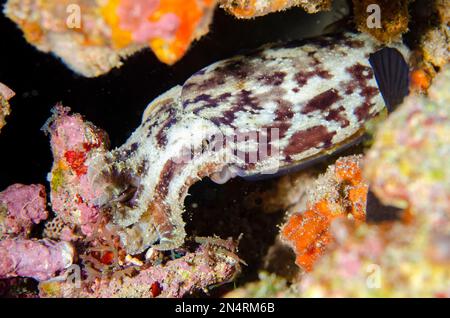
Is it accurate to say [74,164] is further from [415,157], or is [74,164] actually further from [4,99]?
[415,157]

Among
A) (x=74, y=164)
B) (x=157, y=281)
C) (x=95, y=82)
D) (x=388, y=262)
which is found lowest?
(x=157, y=281)

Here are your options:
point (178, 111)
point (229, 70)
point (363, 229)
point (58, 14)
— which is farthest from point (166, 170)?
point (363, 229)

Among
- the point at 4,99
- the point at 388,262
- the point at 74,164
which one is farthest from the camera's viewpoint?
the point at 74,164

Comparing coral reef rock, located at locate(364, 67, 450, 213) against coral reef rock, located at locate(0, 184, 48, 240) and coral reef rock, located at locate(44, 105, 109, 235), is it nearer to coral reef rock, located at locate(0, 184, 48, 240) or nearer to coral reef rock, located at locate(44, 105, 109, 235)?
coral reef rock, located at locate(44, 105, 109, 235)

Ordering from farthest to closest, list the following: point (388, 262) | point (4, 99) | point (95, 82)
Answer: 1. point (95, 82)
2. point (4, 99)
3. point (388, 262)

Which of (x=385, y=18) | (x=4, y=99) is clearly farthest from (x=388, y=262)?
(x=4, y=99)

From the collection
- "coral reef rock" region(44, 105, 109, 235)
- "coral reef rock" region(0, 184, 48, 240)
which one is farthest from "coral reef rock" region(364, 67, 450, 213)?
"coral reef rock" region(0, 184, 48, 240)
